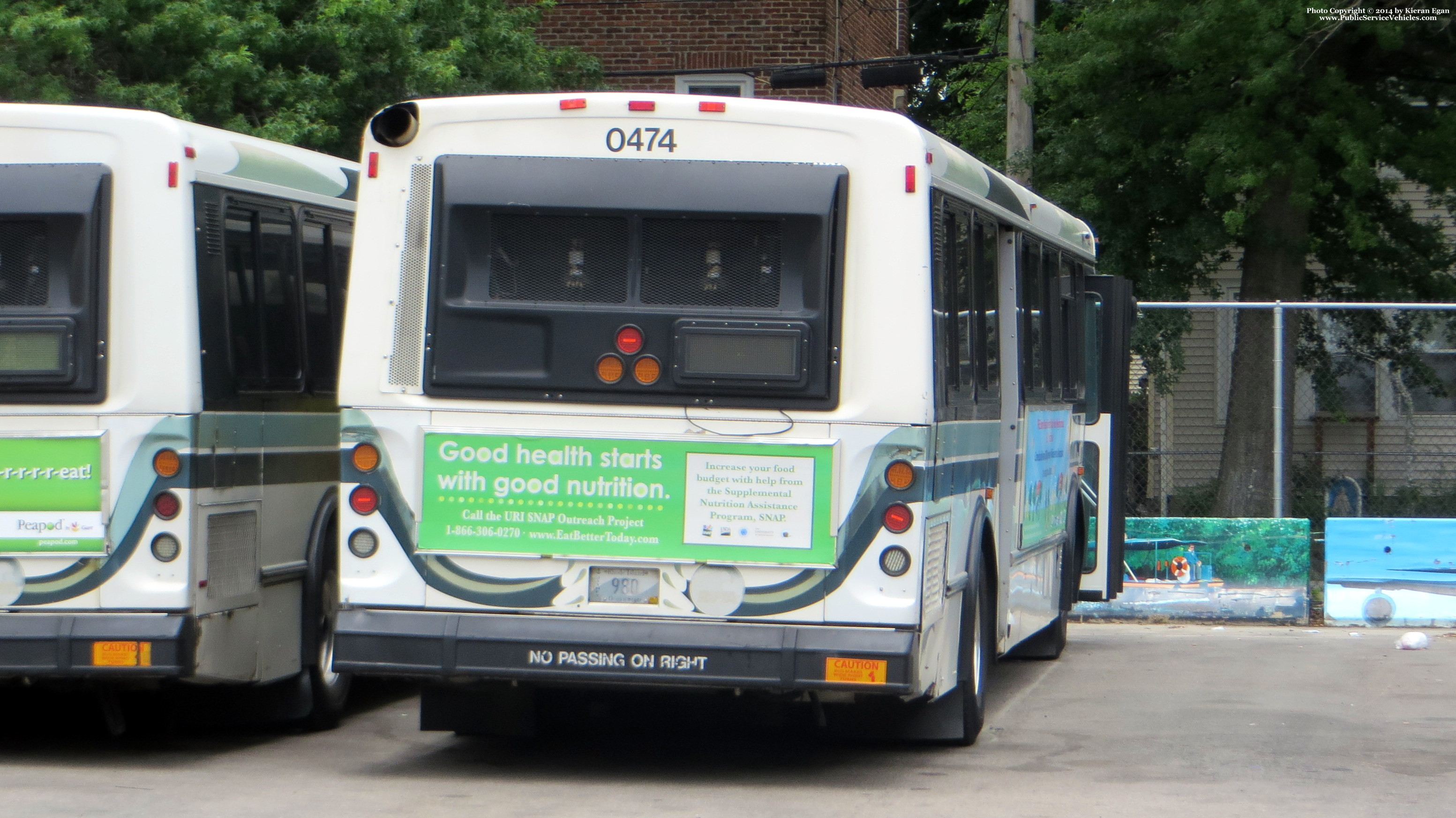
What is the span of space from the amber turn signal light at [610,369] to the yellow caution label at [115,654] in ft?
7.10

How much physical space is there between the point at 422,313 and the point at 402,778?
1917 millimetres

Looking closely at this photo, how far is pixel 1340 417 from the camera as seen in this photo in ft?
59.5

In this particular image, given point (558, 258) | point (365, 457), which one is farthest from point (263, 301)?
point (558, 258)

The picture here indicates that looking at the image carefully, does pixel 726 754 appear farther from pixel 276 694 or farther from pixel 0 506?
pixel 0 506

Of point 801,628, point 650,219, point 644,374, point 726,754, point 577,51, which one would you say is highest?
point 577,51

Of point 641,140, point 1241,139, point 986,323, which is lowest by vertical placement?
point 986,323

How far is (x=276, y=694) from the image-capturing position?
925 cm

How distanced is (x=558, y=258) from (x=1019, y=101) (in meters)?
11.3

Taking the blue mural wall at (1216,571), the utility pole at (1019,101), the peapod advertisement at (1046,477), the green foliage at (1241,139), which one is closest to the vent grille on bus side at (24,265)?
the peapod advertisement at (1046,477)

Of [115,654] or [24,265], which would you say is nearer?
[115,654]

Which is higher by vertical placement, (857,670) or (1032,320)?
(1032,320)

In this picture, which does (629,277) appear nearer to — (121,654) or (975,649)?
(975,649)

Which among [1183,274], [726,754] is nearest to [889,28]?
[1183,274]

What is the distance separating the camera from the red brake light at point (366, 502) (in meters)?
7.61
